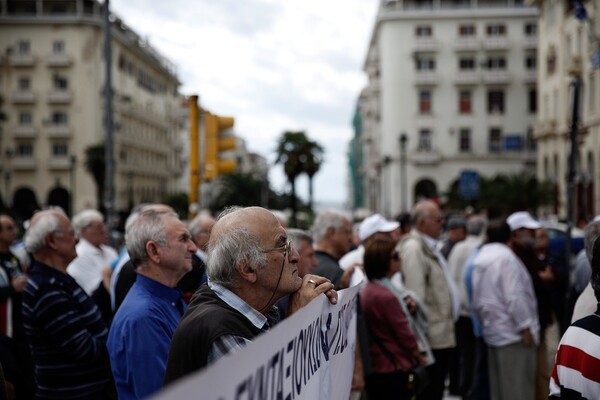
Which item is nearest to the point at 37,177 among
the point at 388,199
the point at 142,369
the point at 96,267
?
the point at 388,199

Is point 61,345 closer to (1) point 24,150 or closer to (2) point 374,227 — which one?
(2) point 374,227

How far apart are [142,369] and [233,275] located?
37.3 inches

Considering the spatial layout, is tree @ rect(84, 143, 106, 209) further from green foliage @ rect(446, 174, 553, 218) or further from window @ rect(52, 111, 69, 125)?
green foliage @ rect(446, 174, 553, 218)

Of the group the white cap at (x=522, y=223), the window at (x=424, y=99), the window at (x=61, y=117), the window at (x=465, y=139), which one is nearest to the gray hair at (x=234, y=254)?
the white cap at (x=522, y=223)

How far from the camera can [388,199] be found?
213 ft

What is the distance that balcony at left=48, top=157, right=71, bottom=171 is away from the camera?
215 ft

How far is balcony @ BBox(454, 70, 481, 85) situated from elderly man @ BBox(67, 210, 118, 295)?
5777cm

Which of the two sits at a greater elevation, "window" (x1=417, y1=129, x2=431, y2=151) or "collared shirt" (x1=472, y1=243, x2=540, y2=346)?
"window" (x1=417, y1=129, x2=431, y2=151)

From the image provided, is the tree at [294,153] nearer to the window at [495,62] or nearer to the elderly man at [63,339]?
the window at [495,62]

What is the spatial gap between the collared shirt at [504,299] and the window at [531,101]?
2317 inches

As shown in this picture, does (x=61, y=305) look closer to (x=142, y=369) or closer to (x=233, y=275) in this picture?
(x=142, y=369)

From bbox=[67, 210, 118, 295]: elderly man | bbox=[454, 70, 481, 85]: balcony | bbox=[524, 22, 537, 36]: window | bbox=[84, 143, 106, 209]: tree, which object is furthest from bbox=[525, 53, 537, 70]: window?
bbox=[67, 210, 118, 295]: elderly man

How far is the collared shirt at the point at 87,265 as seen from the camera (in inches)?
323

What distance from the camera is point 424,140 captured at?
64125mm
